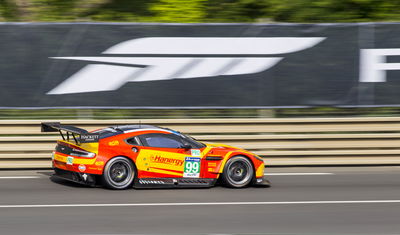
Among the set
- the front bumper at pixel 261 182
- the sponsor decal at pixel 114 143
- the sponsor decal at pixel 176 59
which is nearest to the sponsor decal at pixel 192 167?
the front bumper at pixel 261 182

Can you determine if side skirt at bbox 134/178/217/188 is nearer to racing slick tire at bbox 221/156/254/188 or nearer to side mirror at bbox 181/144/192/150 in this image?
racing slick tire at bbox 221/156/254/188

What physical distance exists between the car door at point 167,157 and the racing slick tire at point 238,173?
1.78ft

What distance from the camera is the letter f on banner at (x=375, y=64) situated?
46.0 feet

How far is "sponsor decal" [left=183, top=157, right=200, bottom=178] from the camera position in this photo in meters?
11.5

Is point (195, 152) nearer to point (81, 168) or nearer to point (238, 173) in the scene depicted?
point (238, 173)

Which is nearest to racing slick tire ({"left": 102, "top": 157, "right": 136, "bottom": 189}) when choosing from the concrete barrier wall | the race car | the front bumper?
the race car

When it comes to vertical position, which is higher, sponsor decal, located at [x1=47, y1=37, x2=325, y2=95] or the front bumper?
sponsor decal, located at [x1=47, y1=37, x2=325, y2=95]

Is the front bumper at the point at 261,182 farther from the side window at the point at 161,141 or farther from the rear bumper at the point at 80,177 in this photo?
the rear bumper at the point at 80,177

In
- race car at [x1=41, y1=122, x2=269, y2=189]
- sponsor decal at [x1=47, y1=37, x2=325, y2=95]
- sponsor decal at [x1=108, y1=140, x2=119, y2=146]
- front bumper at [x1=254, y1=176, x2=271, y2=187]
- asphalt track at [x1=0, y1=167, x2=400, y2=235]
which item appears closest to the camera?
asphalt track at [x1=0, y1=167, x2=400, y2=235]

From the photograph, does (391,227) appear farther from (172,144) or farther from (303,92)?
(303,92)

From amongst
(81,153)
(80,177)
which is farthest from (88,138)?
(80,177)

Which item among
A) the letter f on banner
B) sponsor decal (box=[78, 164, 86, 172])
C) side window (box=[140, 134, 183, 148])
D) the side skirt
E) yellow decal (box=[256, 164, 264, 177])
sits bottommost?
the side skirt

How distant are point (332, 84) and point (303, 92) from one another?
2.04ft

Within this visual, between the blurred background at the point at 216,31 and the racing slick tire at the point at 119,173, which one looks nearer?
the racing slick tire at the point at 119,173
